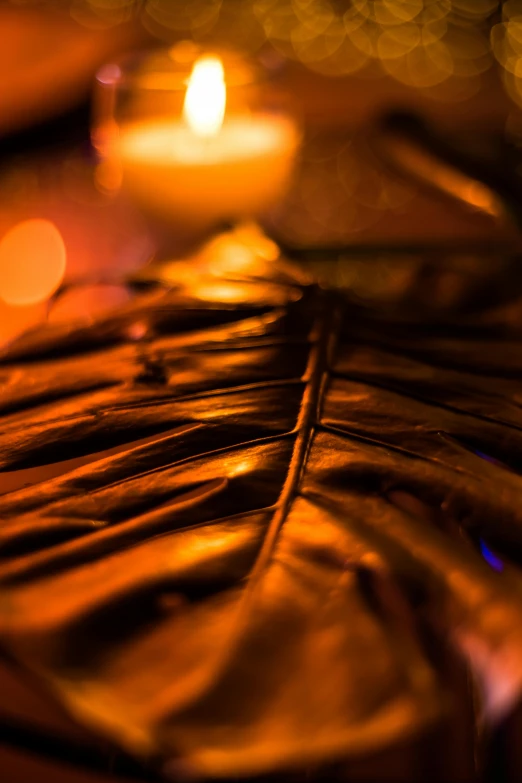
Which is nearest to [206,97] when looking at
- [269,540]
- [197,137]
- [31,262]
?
[197,137]

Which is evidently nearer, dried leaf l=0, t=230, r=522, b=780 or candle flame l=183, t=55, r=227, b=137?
dried leaf l=0, t=230, r=522, b=780

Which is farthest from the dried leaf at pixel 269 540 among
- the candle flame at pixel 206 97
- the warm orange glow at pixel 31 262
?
the candle flame at pixel 206 97

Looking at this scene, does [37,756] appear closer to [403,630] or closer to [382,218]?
[403,630]

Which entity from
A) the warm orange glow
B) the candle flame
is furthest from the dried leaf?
the candle flame

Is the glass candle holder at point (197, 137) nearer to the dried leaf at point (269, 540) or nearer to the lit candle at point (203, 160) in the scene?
the lit candle at point (203, 160)

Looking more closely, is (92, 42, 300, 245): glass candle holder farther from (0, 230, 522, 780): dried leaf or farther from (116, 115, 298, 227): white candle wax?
(0, 230, 522, 780): dried leaf

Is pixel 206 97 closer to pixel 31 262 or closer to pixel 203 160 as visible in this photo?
pixel 203 160
